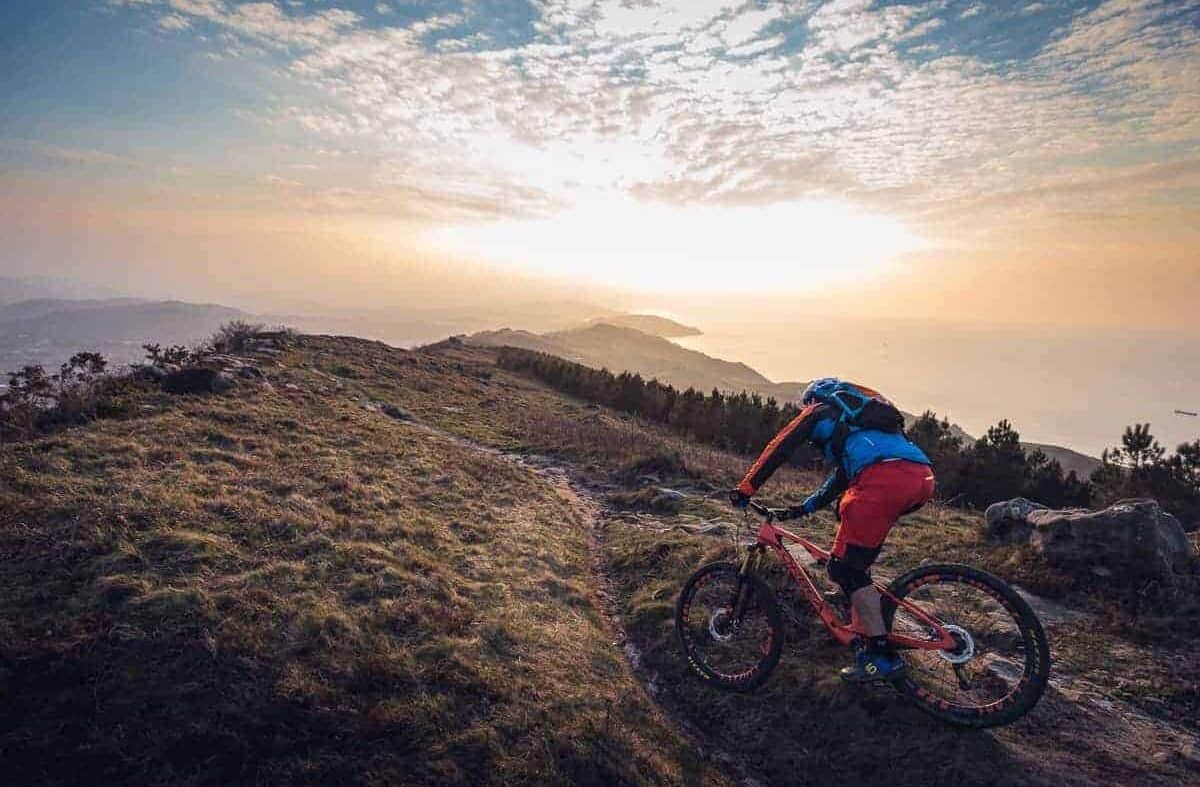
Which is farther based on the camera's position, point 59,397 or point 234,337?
point 234,337

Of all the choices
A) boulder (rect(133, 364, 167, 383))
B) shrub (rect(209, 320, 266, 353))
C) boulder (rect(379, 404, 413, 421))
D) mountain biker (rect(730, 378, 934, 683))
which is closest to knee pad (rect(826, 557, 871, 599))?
mountain biker (rect(730, 378, 934, 683))

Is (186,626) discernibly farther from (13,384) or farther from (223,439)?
(13,384)

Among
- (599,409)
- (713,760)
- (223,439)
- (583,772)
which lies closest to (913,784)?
(713,760)

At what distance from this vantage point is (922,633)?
5.59 m

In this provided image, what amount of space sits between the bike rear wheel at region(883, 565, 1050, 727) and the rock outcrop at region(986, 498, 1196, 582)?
320 cm

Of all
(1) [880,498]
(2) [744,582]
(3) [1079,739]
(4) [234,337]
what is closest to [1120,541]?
(3) [1079,739]

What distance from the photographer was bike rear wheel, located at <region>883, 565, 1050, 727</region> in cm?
446

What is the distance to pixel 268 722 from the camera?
4.38 meters

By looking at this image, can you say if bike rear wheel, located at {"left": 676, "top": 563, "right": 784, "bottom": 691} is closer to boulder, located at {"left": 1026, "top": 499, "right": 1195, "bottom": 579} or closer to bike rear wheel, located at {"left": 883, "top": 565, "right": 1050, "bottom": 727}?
bike rear wheel, located at {"left": 883, "top": 565, "right": 1050, "bottom": 727}

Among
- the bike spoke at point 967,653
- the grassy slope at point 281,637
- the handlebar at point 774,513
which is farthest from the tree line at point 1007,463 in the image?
the grassy slope at point 281,637

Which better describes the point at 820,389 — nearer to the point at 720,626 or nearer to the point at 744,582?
the point at 744,582

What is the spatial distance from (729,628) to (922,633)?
1.98 meters

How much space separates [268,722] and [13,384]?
13508mm

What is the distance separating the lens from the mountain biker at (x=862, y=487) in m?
4.71
